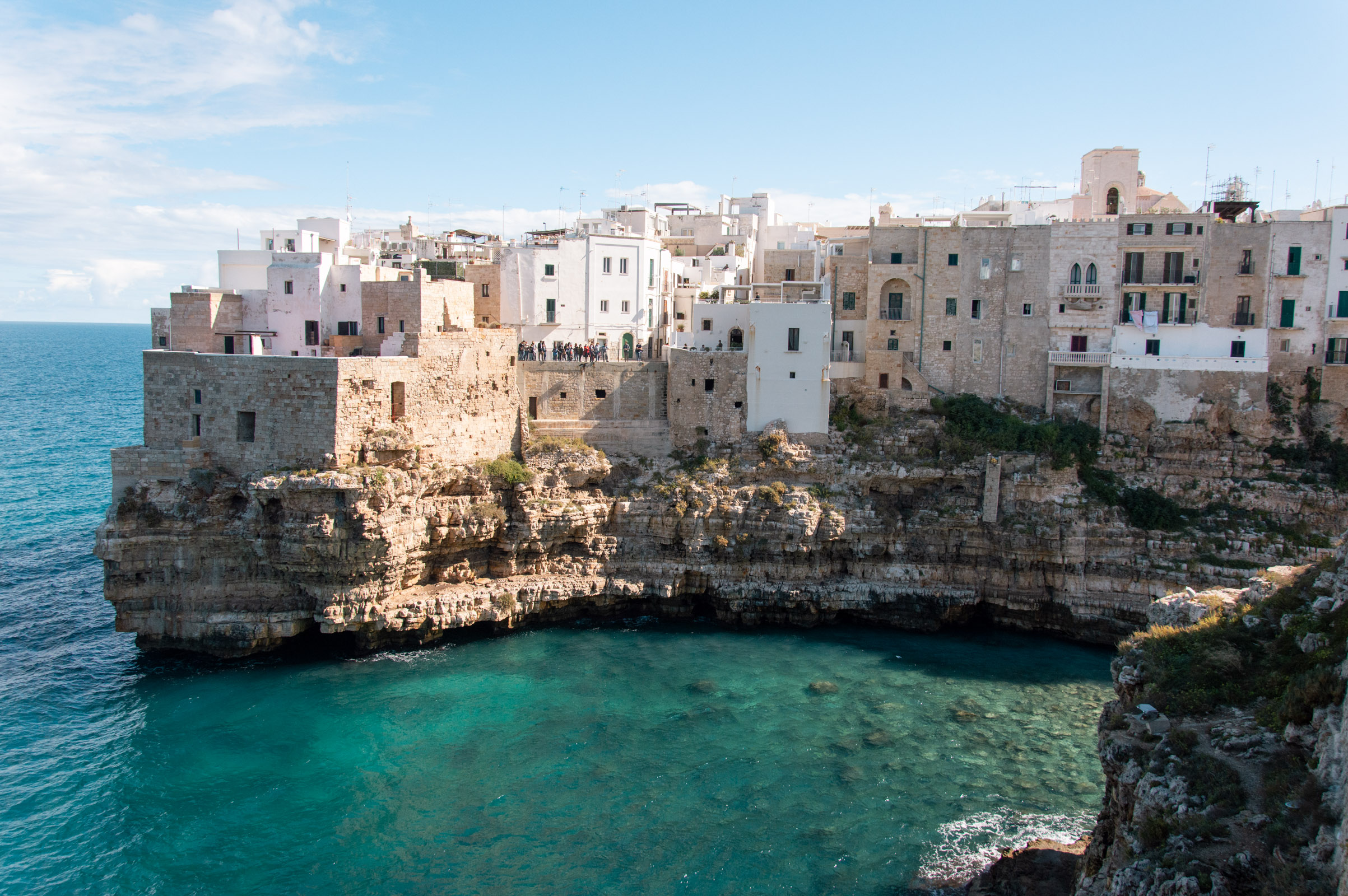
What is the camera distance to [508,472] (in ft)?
111

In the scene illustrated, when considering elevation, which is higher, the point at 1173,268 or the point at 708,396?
the point at 1173,268

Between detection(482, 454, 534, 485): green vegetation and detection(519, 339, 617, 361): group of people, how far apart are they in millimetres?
5515

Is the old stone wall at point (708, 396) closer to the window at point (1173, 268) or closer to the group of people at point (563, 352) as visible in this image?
the group of people at point (563, 352)

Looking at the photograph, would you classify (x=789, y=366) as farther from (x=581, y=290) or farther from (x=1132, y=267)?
(x=1132, y=267)

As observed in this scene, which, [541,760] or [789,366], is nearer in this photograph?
[541,760]

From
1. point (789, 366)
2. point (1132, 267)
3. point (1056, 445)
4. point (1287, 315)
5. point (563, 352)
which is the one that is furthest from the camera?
point (563, 352)

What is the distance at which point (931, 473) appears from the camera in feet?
115

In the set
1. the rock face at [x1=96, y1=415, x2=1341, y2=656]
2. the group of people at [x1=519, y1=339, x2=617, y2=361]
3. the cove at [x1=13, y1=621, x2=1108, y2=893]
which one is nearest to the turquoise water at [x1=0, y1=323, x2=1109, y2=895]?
the cove at [x1=13, y1=621, x2=1108, y2=893]

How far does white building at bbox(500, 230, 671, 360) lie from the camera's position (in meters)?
38.8

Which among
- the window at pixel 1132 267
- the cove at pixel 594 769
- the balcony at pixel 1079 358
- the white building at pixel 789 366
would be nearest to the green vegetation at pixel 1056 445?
the balcony at pixel 1079 358

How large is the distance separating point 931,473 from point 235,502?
2499 centimetres

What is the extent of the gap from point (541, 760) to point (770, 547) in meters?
13.2

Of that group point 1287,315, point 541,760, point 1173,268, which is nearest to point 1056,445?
point 1173,268

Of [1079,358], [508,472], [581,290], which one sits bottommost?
[508,472]
